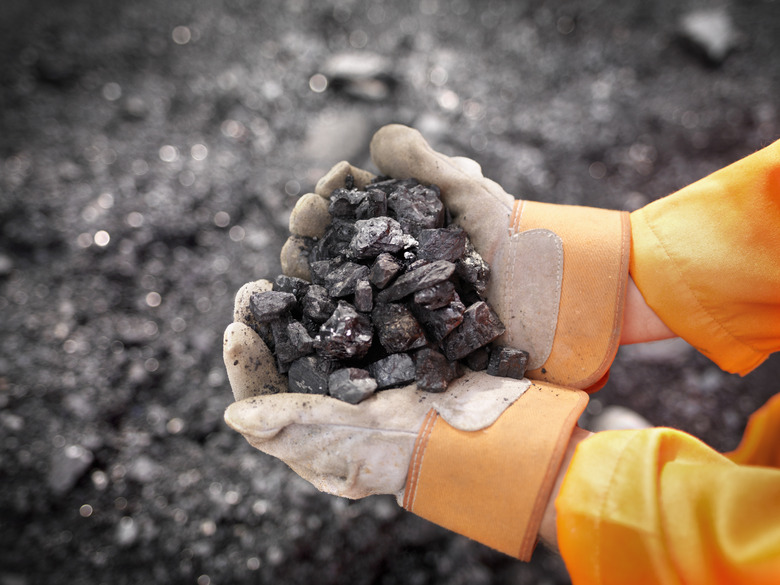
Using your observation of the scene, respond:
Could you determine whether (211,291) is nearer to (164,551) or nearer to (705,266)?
(164,551)

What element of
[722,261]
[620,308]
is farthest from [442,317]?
[722,261]

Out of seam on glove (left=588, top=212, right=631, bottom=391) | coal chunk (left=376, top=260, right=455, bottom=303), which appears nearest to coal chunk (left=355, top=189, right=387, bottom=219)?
coal chunk (left=376, top=260, right=455, bottom=303)

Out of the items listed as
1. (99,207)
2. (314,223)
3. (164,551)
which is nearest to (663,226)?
(314,223)

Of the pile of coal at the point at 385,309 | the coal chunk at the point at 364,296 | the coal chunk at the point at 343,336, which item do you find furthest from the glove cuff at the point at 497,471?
the coal chunk at the point at 364,296

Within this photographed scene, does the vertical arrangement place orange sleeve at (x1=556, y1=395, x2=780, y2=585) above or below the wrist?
above

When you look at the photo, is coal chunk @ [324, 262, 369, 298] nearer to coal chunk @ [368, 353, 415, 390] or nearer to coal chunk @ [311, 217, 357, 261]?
coal chunk @ [311, 217, 357, 261]

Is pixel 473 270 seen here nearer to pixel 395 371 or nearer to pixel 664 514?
pixel 395 371

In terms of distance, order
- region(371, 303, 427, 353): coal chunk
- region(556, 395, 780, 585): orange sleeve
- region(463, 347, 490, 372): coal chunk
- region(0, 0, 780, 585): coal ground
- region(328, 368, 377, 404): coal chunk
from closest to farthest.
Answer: region(556, 395, 780, 585): orange sleeve, region(328, 368, 377, 404): coal chunk, region(371, 303, 427, 353): coal chunk, region(463, 347, 490, 372): coal chunk, region(0, 0, 780, 585): coal ground
